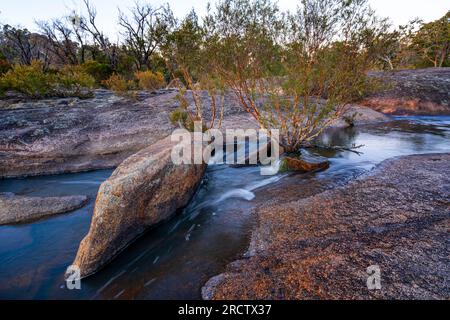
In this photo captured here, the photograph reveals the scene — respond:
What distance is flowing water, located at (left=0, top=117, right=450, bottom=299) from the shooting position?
131 inches

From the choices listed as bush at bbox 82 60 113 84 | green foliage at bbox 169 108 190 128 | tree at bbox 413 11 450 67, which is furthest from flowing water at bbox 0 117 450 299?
tree at bbox 413 11 450 67

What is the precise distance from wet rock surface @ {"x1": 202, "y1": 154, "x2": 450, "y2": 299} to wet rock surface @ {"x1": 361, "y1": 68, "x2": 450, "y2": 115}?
15031mm

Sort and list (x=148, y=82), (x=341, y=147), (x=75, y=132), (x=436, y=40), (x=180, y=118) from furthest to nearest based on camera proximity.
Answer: (x=436, y=40) → (x=148, y=82) → (x=75, y=132) → (x=180, y=118) → (x=341, y=147)

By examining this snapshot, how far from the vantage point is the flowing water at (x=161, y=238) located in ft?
10.9

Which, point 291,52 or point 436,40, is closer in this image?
point 291,52

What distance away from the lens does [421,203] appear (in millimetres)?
4402

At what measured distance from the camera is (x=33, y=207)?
5656mm

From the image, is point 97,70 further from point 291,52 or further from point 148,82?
point 291,52

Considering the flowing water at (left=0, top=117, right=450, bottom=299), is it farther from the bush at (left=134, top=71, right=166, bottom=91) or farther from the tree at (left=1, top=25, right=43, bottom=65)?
the tree at (left=1, top=25, right=43, bottom=65)

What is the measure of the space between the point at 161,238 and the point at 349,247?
10.1ft

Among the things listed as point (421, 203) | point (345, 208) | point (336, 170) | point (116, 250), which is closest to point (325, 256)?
point (345, 208)

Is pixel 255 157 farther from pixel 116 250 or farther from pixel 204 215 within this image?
pixel 116 250

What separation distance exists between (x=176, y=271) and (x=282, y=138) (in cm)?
637

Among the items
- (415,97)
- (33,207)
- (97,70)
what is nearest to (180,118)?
(33,207)
